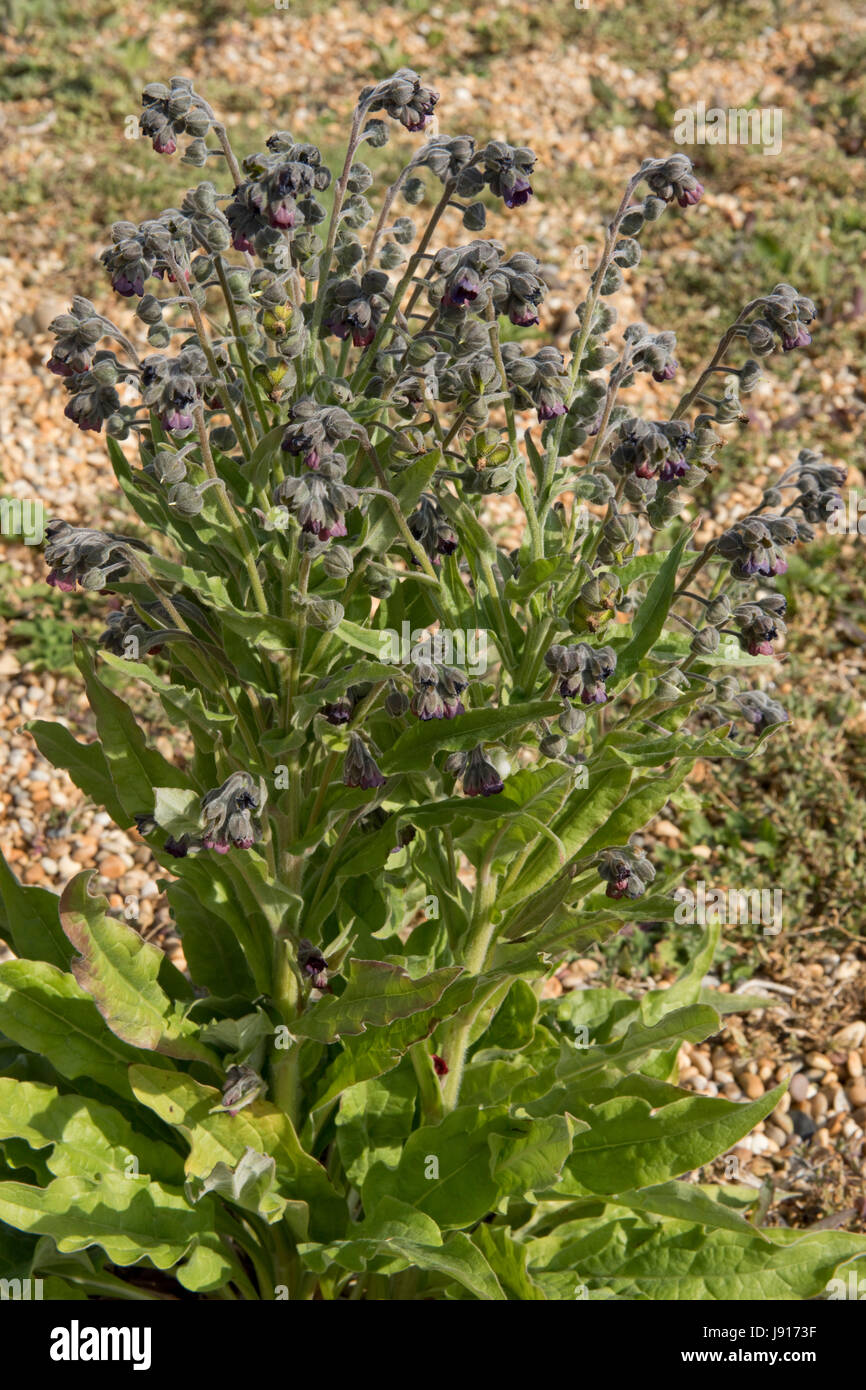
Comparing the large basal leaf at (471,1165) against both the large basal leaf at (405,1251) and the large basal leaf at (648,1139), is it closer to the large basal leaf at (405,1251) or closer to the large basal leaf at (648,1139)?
the large basal leaf at (405,1251)

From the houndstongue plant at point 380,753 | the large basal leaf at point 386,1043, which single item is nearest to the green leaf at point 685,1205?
the houndstongue plant at point 380,753

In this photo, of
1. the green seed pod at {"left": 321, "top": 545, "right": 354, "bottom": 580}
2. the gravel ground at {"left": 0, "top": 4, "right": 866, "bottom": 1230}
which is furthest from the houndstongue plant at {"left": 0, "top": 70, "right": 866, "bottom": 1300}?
the gravel ground at {"left": 0, "top": 4, "right": 866, "bottom": 1230}

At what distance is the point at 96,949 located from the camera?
2.94m

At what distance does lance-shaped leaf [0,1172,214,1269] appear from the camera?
2873 millimetres

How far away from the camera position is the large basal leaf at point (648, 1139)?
3074 mm

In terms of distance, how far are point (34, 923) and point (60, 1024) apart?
38 centimetres

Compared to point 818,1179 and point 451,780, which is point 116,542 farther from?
point 818,1179

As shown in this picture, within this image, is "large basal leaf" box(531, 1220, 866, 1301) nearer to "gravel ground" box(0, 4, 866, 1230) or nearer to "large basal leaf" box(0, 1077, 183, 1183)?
"gravel ground" box(0, 4, 866, 1230)

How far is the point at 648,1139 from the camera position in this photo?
124 inches

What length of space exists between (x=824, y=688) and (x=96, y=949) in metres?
3.57

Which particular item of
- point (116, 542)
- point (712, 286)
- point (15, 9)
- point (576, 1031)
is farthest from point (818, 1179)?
point (15, 9)

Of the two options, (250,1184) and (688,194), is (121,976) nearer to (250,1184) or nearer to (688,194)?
(250,1184)

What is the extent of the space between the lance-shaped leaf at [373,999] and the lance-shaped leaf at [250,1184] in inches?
11.0

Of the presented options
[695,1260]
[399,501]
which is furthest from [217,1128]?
[399,501]
